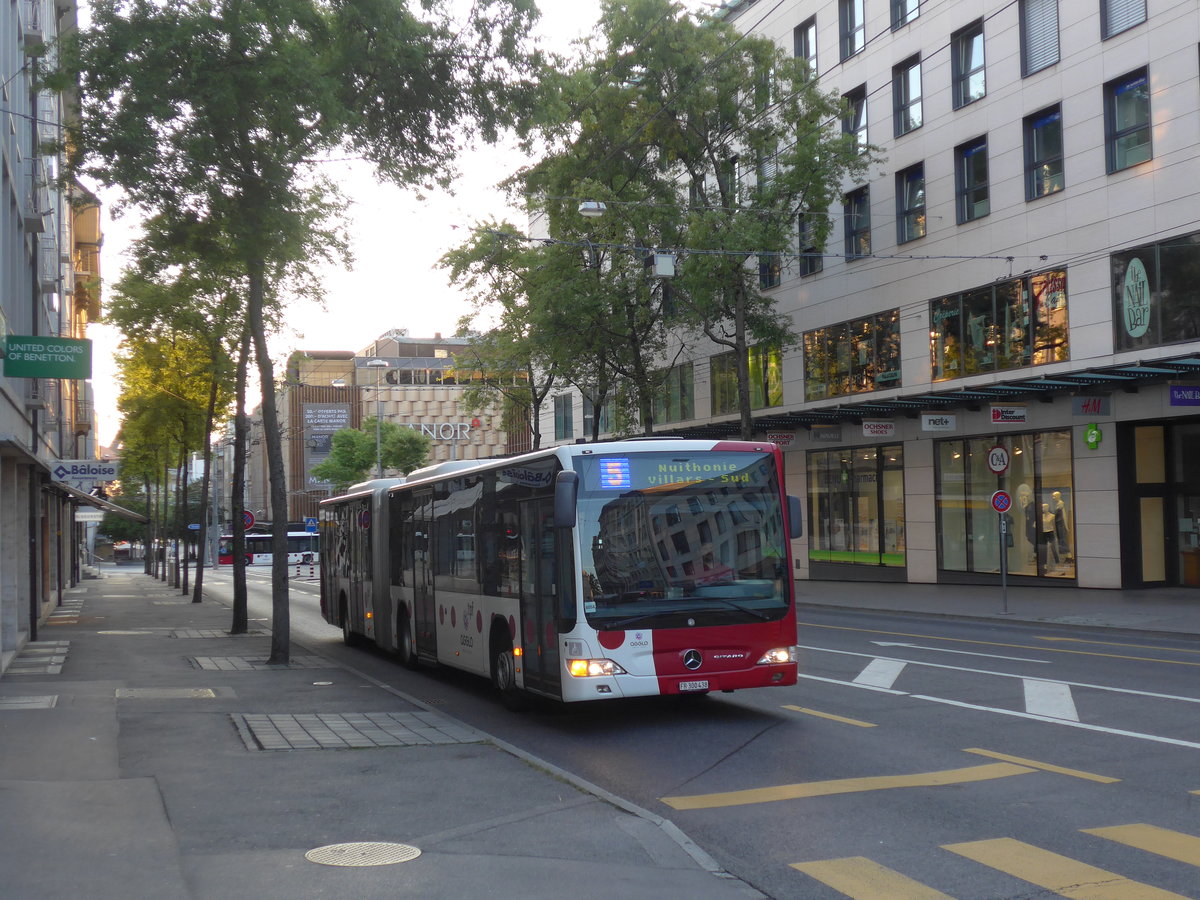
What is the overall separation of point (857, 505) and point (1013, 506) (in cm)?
698

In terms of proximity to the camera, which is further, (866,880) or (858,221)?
(858,221)

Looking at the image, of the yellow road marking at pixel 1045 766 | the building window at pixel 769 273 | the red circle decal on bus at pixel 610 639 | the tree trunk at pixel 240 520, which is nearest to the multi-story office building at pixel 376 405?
the building window at pixel 769 273

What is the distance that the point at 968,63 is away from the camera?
102 feet

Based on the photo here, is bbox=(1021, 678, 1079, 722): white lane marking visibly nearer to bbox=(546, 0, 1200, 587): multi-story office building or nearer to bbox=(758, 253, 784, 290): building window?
bbox=(546, 0, 1200, 587): multi-story office building

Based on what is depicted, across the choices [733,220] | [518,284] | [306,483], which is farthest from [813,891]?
[306,483]

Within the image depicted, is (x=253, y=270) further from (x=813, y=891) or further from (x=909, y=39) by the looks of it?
(x=909, y=39)

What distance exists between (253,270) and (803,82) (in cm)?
2038

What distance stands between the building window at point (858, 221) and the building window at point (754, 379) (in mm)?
3603

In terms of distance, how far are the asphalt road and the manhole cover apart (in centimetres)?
177

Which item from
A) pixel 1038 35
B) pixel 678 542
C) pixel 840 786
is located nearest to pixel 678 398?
pixel 1038 35

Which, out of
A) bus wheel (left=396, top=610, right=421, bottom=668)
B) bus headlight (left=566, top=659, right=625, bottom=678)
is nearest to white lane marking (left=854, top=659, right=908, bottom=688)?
bus headlight (left=566, top=659, right=625, bottom=678)

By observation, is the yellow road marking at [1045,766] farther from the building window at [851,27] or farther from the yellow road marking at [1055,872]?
the building window at [851,27]

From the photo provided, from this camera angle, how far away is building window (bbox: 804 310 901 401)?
3338 centimetres

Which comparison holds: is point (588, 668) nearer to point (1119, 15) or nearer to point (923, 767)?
point (923, 767)
